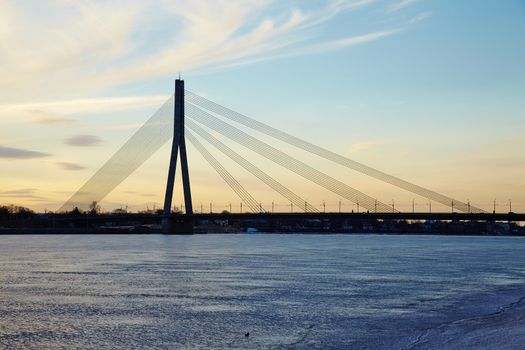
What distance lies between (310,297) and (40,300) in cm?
659

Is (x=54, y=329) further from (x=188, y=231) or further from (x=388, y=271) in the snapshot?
(x=188, y=231)

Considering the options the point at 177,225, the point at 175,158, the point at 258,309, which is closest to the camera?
the point at 258,309

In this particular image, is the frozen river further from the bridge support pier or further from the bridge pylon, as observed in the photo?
the bridge support pier

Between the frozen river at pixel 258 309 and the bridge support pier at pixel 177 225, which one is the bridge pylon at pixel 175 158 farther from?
the frozen river at pixel 258 309

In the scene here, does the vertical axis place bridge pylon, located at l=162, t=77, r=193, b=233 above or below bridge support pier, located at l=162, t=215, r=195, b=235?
above

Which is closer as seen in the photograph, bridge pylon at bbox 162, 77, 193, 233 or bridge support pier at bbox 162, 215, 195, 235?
bridge pylon at bbox 162, 77, 193, 233

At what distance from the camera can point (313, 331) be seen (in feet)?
43.1

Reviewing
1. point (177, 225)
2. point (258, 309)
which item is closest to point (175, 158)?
point (177, 225)

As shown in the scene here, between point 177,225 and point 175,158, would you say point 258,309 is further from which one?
point 177,225

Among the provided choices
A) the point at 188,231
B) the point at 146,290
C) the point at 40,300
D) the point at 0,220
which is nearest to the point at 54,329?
the point at 40,300

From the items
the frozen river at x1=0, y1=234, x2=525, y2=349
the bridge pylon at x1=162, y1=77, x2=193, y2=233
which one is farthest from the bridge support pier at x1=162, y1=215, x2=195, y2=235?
the frozen river at x1=0, y1=234, x2=525, y2=349

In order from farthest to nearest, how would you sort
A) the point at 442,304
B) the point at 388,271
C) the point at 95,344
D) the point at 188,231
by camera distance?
the point at 188,231, the point at 388,271, the point at 442,304, the point at 95,344

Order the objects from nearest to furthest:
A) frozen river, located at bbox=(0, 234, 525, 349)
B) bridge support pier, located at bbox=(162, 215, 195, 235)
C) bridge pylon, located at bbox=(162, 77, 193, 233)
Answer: frozen river, located at bbox=(0, 234, 525, 349) < bridge pylon, located at bbox=(162, 77, 193, 233) < bridge support pier, located at bbox=(162, 215, 195, 235)

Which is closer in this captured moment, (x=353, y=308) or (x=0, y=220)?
(x=353, y=308)
